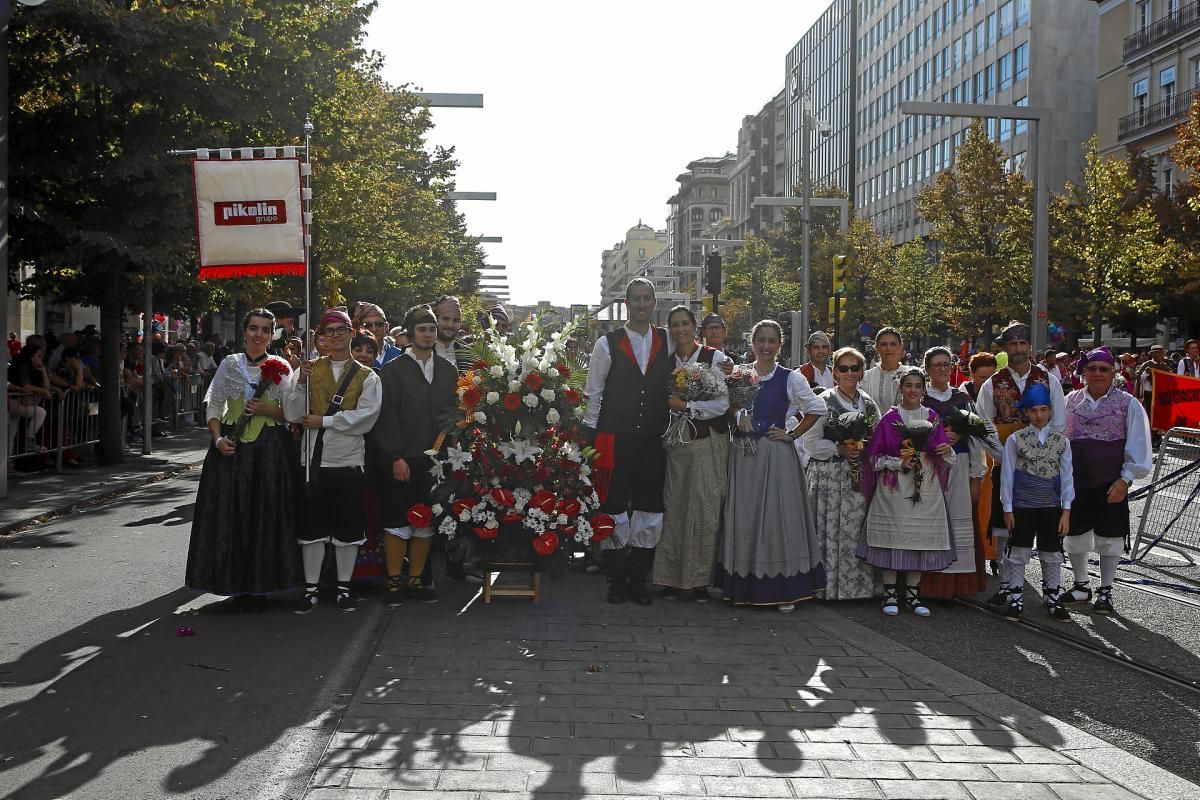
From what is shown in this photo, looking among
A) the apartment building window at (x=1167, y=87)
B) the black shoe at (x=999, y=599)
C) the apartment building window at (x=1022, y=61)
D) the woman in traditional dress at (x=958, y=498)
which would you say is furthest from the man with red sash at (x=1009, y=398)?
the apartment building window at (x=1022, y=61)

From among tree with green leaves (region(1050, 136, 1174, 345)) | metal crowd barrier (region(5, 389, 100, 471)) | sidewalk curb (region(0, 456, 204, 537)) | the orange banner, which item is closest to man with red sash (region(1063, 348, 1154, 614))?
the orange banner

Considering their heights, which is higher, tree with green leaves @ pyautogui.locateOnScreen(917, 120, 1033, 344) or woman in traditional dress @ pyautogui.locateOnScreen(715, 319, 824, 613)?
tree with green leaves @ pyautogui.locateOnScreen(917, 120, 1033, 344)

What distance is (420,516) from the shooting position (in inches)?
311

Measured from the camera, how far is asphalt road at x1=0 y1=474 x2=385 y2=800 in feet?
15.3

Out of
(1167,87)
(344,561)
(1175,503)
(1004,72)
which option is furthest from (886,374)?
(1004,72)

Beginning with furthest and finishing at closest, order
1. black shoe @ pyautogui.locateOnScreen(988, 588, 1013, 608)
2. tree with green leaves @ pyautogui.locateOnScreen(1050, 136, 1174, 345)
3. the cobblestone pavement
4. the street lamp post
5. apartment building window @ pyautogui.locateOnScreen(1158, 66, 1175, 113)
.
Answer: apartment building window @ pyautogui.locateOnScreen(1158, 66, 1175, 113)
tree with green leaves @ pyautogui.locateOnScreen(1050, 136, 1174, 345)
the street lamp post
black shoe @ pyautogui.locateOnScreen(988, 588, 1013, 608)
the cobblestone pavement

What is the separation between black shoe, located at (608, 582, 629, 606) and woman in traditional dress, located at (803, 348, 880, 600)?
1.48m

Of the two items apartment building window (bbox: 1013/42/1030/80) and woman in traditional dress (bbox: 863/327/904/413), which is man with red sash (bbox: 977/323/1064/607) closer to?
woman in traditional dress (bbox: 863/327/904/413)

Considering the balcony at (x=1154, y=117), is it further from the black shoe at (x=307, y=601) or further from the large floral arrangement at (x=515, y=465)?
the black shoe at (x=307, y=601)

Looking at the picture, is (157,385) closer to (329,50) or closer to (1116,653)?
(329,50)

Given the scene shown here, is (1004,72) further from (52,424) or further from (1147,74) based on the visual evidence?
(52,424)

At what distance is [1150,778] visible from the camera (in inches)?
186

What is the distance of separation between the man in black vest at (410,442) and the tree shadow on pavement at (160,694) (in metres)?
0.72

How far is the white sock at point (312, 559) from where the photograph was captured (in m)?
7.84
